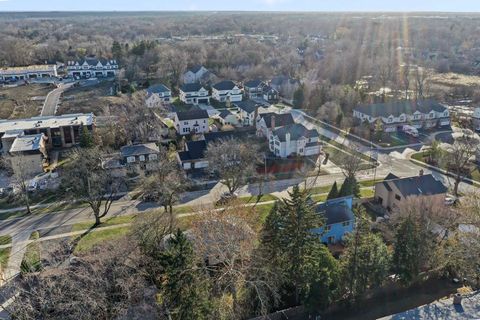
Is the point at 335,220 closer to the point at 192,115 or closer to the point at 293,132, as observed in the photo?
the point at 293,132

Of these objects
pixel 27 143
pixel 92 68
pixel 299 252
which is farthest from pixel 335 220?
pixel 92 68

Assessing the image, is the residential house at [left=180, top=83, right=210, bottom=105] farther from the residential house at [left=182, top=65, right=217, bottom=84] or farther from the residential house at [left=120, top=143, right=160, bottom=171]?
the residential house at [left=120, top=143, right=160, bottom=171]

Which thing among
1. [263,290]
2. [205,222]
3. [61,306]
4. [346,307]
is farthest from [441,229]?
[61,306]

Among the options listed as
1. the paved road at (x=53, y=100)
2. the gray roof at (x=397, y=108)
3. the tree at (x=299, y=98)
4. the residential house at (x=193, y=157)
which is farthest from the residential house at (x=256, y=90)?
the paved road at (x=53, y=100)

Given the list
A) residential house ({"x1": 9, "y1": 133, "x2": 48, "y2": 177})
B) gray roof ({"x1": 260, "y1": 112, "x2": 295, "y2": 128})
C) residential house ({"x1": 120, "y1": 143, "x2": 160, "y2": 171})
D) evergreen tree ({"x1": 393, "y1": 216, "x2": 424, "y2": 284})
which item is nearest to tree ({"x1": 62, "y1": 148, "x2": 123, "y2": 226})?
residential house ({"x1": 120, "y1": 143, "x2": 160, "y2": 171})

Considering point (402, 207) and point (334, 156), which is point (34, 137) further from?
point (402, 207)

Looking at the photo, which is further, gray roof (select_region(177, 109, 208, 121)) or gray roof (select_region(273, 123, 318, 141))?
gray roof (select_region(177, 109, 208, 121))

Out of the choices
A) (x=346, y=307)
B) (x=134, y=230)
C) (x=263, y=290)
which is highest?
(x=134, y=230)
